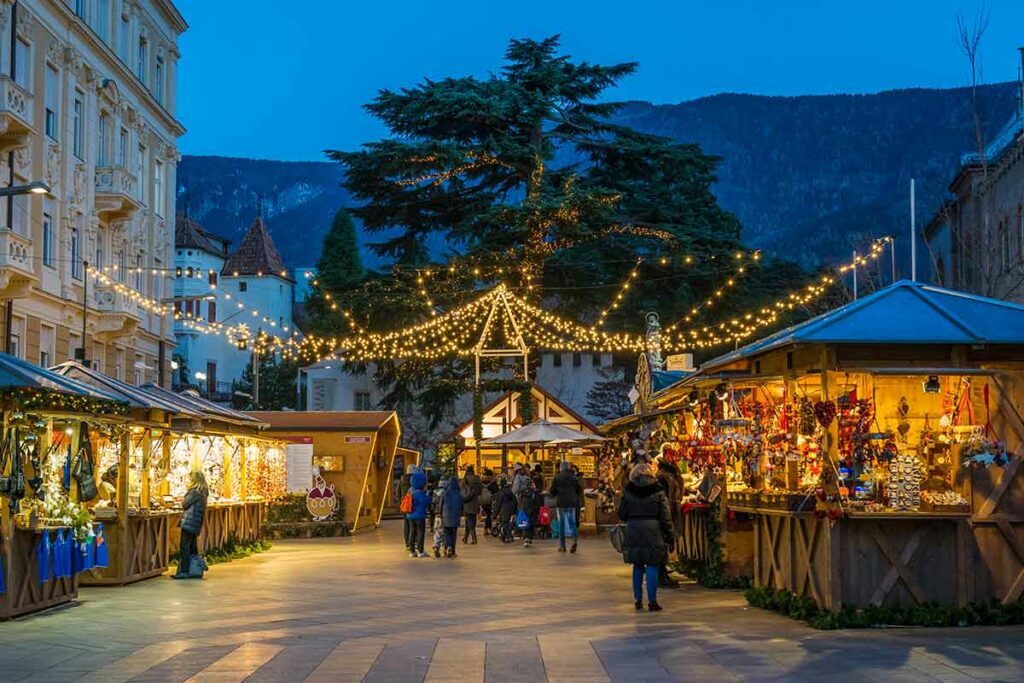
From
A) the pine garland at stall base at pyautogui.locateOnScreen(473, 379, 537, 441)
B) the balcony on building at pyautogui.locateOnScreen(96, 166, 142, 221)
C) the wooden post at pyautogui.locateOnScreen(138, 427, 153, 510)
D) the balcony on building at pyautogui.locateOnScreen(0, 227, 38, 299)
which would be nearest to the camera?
the wooden post at pyautogui.locateOnScreen(138, 427, 153, 510)

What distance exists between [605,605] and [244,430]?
1236 cm

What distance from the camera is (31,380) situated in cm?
1412

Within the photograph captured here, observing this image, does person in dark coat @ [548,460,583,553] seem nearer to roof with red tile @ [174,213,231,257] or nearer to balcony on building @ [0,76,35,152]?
balcony on building @ [0,76,35,152]

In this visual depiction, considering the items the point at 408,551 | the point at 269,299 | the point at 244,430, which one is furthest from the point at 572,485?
the point at 269,299

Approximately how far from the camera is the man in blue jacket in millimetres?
25109

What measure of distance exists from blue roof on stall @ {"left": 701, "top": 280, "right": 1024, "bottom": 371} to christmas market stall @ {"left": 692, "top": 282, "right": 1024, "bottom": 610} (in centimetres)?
2

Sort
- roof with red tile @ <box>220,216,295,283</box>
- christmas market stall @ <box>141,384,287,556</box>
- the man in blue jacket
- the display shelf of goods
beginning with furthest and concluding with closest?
roof with red tile @ <box>220,216,295,283</box> < the man in blue jacket < christmas market stall @ <box>141,384,287,556</box> < the display shelf of goods

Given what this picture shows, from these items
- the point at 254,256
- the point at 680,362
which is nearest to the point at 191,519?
the point at 680,362

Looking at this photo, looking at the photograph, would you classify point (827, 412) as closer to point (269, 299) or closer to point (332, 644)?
point (332, 644)

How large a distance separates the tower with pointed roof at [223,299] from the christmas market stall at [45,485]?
223 feet

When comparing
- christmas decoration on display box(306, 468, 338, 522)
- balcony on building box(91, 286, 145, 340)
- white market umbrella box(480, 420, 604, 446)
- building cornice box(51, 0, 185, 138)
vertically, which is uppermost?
building cornice box(51, 0, 185, 138)

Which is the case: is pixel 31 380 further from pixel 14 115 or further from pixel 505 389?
pixel 505 389

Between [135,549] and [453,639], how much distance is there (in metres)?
7.82

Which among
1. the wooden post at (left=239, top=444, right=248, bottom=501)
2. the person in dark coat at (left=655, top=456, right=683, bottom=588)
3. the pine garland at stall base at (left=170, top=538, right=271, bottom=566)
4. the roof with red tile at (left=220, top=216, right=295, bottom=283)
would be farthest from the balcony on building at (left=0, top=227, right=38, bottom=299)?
the roof with red tile at (left=220, top=216, right=295, bottom=283)
